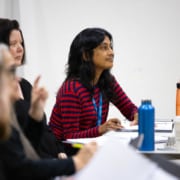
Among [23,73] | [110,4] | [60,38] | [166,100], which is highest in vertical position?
[110,4]

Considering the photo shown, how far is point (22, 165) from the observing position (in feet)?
3.67

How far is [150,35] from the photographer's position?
141 inches

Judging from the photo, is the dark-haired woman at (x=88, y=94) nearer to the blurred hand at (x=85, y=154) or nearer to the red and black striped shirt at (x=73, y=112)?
the red and black striped shirt at (x=73, y=112)

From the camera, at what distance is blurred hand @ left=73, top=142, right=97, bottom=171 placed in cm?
111

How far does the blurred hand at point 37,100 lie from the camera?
1.36 meters

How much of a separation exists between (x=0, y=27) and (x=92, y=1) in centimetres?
186

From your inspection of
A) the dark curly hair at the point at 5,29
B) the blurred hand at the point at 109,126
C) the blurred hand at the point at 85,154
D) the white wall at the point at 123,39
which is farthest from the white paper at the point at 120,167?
the white wall at the point at 123,39

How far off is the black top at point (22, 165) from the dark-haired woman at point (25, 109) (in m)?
0.40

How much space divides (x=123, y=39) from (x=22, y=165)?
2.57m

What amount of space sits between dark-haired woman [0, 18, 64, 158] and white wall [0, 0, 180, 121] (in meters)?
1.39

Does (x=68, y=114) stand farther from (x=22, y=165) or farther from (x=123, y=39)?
(x=123, y=39)

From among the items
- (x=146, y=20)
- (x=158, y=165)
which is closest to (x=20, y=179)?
(x=158, y=165)

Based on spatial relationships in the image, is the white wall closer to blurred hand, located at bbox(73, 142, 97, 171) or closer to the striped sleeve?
the striped sleeve

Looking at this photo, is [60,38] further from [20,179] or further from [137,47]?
[20,179]
